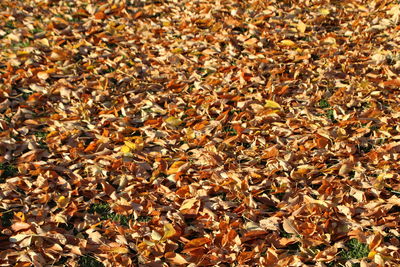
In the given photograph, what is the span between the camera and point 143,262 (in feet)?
9.84

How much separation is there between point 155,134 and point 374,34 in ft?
8.46

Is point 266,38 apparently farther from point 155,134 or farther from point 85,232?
point 85,232

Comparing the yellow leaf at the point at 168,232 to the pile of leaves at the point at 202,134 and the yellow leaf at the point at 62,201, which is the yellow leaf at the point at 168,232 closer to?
the pile of leaves at the point at 202,134

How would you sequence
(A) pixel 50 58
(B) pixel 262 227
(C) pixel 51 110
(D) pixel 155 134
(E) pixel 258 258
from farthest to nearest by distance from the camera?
(A) pixel 50 58, (C) pixel 51 110, (D) pixel 155 134, (B) pixel 262 227, (E) pixel 258 258

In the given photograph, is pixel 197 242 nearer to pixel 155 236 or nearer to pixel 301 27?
pixel 155 236

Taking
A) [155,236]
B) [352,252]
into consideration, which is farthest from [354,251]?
[155,236]

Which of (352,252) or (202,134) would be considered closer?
(352,252)

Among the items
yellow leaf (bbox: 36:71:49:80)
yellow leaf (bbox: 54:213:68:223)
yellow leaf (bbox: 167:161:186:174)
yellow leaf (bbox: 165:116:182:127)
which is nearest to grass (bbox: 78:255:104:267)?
yellow leaf (bbox: 54:213:68:223)

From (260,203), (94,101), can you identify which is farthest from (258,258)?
(94,101)

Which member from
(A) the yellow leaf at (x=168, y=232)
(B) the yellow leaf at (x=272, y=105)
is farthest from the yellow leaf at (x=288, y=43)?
(A) the yellow leaf at (x=168, y=232)

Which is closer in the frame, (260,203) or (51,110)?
(260,203)

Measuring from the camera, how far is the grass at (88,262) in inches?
118

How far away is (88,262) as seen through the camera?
301cm

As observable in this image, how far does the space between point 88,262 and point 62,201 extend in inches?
22.7
